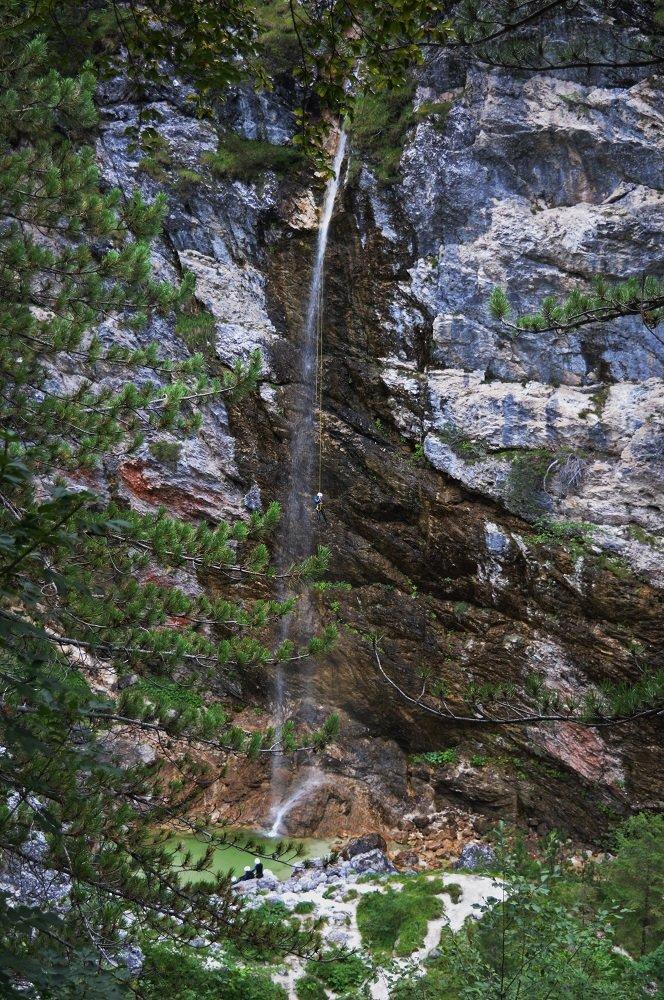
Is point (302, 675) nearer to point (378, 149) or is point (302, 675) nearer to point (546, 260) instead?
point (546, 260)

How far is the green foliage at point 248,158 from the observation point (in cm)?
1197

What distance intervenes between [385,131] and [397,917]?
11.1 meters

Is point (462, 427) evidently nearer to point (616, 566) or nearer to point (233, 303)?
point (616, 566)

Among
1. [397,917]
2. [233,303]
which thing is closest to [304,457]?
[233,303]

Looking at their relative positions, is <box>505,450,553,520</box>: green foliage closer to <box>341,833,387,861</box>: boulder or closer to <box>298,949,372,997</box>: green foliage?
<box>341,833,387,861</box>: boulder

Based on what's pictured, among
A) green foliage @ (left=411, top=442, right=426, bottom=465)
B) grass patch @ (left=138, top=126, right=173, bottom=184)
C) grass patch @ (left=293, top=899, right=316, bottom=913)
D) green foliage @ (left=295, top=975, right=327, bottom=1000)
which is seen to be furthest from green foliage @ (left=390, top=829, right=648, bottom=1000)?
grass patch @ (left=138, top=126, right=173, bottom=184)

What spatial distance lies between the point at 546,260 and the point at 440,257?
155cm

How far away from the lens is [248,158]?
478 inches

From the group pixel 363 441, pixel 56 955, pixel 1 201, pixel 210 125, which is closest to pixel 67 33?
pixel 1 201

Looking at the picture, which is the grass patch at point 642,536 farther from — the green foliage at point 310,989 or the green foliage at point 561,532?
the green foliage at point 310,989

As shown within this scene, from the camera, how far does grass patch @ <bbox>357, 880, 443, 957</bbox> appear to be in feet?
20.0

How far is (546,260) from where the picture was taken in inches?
403

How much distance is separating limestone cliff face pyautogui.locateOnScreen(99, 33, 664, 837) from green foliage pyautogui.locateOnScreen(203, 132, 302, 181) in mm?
Result: 269

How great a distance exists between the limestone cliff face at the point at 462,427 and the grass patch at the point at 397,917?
233 centimetres
